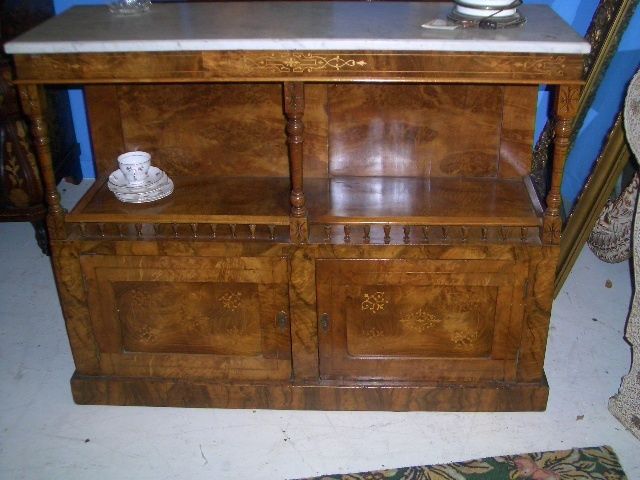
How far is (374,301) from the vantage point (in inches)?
77.0

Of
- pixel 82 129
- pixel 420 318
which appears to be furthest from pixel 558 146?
pixel 82 129

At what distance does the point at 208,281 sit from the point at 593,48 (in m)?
1.48

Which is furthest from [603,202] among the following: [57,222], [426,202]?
[57,222]

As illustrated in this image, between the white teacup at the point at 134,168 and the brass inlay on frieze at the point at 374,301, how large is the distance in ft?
2.28

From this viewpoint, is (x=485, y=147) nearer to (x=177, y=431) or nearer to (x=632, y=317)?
(x=632, y=317)

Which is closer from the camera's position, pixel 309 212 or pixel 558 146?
pixel 558 146

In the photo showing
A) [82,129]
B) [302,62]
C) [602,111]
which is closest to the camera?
[302,62]

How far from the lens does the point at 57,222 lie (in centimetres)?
191

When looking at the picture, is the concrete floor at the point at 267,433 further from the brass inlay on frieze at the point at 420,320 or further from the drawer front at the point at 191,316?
the brass inlay on frieze at the point at 420,320

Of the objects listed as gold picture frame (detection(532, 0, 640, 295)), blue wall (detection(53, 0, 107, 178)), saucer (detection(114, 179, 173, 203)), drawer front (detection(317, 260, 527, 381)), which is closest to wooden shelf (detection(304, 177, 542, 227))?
drawer front (detection(317, 260, 527, 381))

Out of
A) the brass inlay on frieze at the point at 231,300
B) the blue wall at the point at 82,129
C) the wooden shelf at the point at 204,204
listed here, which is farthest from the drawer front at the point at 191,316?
the blue wall at the point at 82,129

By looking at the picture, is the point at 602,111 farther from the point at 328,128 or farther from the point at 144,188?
the point at 144,188

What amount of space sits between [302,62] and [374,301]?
660 mm

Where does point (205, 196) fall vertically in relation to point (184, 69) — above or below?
below
